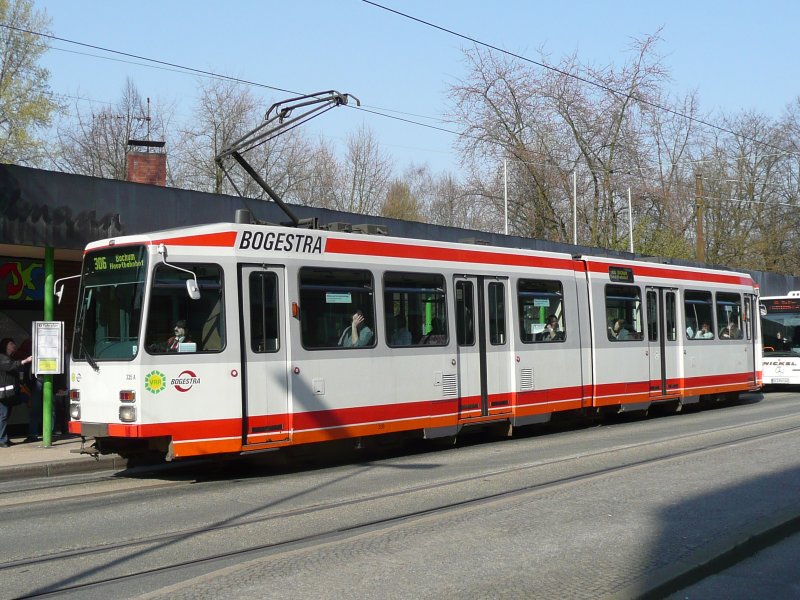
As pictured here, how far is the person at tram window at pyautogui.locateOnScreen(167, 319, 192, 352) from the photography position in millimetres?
11273

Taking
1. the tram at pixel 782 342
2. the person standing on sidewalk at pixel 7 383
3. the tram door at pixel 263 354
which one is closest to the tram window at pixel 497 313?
the tram door at pixel 263 354

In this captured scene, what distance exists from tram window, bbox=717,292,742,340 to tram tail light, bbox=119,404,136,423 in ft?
48.2

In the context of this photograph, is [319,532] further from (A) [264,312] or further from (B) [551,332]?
(B) [551,332]

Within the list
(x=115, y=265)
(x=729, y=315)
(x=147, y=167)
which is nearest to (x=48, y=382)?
(x=115, y=265)

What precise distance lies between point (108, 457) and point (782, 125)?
Result: 5191cm

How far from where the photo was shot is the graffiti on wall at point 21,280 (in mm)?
16844

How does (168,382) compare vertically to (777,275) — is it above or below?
below

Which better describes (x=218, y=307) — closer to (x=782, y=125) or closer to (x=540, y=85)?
(x=540, y=85)

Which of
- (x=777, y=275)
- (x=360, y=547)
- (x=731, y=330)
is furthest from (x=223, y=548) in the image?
(x=777, y=275)

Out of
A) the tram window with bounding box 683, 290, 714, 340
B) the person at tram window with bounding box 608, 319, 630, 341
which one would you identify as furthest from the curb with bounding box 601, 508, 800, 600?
the tram window with bounding box 683, 290, 714, 340

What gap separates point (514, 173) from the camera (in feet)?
153

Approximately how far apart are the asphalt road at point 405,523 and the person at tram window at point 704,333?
6452 millimetres

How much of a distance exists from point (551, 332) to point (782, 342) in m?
14.3

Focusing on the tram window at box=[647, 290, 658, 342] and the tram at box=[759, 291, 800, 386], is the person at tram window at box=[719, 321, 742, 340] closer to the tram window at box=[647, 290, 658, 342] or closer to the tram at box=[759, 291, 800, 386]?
the tram window at box=[647, 290, 658, 342]
